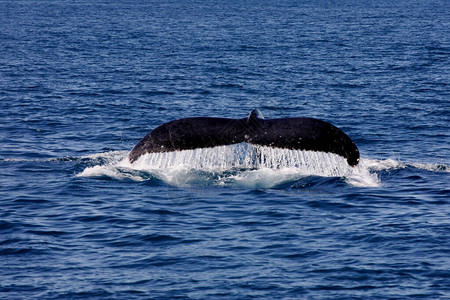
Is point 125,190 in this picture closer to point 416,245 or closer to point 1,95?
point 416,245

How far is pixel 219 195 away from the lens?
14328 millimetres

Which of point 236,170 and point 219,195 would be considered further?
point 236,170

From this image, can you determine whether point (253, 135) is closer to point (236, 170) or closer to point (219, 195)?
point (219, 195)

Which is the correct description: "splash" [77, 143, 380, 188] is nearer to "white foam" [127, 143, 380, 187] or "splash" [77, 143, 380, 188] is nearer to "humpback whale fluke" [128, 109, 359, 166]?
"white foam" [127, 143, 380, 187]

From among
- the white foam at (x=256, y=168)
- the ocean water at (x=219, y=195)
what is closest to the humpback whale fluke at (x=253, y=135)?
the ocean water at (x=219, y=195)

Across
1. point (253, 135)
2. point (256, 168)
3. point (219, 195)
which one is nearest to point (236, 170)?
point (256, 168)

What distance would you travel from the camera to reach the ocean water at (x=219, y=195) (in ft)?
33.4

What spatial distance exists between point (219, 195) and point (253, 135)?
7.32ft

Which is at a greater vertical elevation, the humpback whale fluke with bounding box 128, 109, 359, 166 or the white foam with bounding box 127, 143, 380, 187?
the humpback whale fluke with bounding box 128, 109, 359, 166

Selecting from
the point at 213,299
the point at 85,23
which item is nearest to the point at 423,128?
the point at 213,299

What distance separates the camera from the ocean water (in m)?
10.2

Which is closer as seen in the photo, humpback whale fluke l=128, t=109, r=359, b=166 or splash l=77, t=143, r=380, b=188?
humpback whale fluke l=128, t=109, r=359, b=166

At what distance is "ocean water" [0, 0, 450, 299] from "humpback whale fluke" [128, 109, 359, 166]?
1.10m

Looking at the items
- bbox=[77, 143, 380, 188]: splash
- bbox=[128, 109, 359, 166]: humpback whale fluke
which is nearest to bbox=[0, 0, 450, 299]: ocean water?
bbox=[77, 143, 380, 188]: splash
